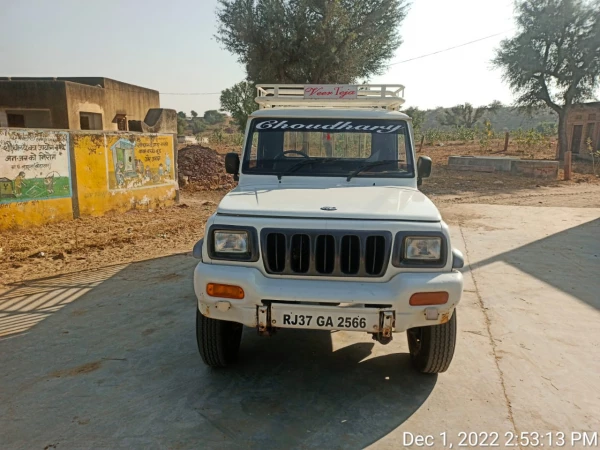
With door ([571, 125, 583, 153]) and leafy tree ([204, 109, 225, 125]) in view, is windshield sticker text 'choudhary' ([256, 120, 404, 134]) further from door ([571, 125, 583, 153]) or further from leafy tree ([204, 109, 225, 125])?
leafy tree ([204, 109, 225, 125])

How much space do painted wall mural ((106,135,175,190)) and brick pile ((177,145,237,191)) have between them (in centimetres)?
335

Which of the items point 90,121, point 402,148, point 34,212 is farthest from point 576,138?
point 34,212

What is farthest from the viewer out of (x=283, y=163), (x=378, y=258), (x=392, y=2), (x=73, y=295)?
(x=392, y=2)

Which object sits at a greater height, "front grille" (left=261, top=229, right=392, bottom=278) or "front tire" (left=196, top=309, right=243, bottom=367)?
"front grille" (left=261, top=229, right=392, bottom=278)

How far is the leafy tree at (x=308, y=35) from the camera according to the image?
16.2 m

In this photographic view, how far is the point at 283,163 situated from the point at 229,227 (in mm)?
1345

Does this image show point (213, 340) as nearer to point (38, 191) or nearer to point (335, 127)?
point (335, 127)

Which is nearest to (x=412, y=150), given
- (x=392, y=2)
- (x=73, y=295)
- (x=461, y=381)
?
(x=461, y=381)

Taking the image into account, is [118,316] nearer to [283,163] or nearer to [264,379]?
[264,379]

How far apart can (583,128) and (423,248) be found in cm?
2590

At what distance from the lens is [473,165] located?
64.0 feet

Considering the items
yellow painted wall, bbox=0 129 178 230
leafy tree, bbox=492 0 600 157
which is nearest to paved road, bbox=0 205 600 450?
yellow painted wall, bbox=0 129 178 230

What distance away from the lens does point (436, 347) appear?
3.13 meters

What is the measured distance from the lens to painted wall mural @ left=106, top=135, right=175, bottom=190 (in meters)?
9.72
